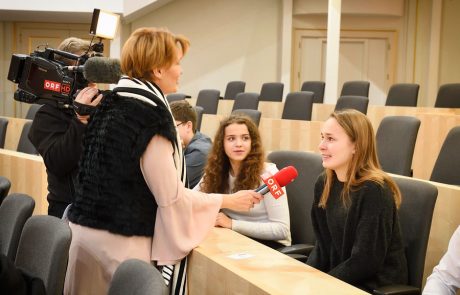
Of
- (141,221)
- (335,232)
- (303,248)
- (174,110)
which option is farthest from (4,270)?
(174,110)

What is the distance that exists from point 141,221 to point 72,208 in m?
0.27

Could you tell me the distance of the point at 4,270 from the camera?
1.51 m

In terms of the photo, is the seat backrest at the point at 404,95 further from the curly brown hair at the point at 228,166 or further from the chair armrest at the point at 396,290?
the chair armrest at the point at 396,290

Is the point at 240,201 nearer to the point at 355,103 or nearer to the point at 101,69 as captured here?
the point at 101,69

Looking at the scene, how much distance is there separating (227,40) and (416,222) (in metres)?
8.48

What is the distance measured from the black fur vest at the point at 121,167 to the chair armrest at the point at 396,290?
76 centimetres

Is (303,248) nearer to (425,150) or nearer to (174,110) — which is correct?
(174,110)

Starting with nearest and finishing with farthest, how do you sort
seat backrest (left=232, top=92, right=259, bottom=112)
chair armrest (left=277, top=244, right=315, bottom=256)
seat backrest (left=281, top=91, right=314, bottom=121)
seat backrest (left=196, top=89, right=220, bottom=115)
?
chair armrest (left=277, top=244, right=315, bottom=256)
seat backrest (left=281, top=91, right=314, bottom=121)
seat backrest (left=232, top=92, right=259, bottom=112)
seat backrest (left=196, top=89, right=220, bottom=115)

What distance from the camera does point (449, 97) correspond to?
6695 millimetres

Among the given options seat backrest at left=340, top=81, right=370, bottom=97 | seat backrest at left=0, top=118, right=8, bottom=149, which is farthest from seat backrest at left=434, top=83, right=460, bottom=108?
seat backrest at left=0, top=118, right=8, bottom=149

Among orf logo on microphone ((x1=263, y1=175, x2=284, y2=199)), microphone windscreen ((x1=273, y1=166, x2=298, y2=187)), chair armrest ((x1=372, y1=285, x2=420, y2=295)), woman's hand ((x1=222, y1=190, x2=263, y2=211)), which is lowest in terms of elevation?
chair armrest ((x1=372, y1=285, x2=420, y2=295))

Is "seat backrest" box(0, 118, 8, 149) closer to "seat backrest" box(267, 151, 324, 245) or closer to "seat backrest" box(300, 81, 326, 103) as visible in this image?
"seat backrest" box(267, 151, 324, 245)

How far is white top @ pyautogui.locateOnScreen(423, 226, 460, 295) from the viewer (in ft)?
5.93

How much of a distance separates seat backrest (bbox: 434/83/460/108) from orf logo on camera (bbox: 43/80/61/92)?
5.14 meters
